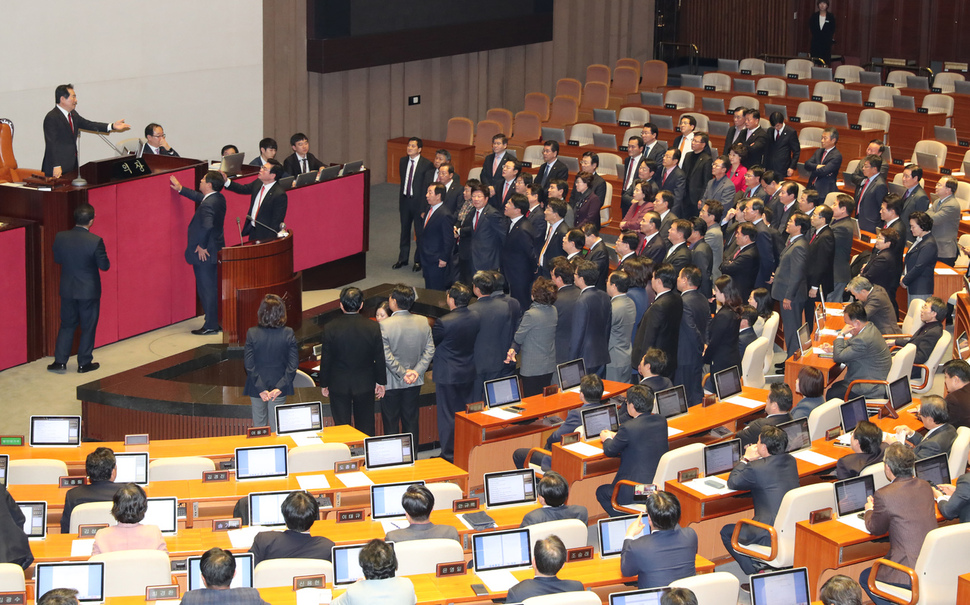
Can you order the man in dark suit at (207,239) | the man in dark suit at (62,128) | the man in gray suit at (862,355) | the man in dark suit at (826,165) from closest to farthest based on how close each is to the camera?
the man in gray suit at (862,355)
the man in dark suit at (207,239)
the man in dark suit at (62,128)
the man in dark suit at (826,165)

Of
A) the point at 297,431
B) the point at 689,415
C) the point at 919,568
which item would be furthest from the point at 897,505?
the point at 297,431

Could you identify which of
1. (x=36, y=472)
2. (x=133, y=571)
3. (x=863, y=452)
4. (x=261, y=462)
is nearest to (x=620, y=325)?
(x=863, y=452)

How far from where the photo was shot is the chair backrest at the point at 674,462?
6.83 metres

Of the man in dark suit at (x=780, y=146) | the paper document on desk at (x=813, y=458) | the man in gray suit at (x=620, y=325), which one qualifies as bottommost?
the paper document on desk at (x=813, y=458)

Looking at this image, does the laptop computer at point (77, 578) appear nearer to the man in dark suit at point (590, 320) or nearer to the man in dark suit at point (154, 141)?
the man in dark suit at point (590, 320)

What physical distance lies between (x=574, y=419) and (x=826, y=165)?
6415 mm

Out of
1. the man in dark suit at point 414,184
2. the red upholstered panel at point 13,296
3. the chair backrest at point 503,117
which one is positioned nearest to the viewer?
the red upholstered panel at point 13,296

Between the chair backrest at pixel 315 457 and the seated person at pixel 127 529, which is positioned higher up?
the chair backrest at pixel 315 457

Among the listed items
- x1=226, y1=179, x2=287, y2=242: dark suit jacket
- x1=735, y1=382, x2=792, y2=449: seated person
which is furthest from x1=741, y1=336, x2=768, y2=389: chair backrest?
x1=226, y1=179, x2=287, y2=242: dark suit jacket

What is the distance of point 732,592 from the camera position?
5.18m

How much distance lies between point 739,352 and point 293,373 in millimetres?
3494

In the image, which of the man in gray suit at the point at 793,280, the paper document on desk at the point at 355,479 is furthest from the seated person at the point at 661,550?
the man in gray suit at the point at 793,280

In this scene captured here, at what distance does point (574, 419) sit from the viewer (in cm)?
760

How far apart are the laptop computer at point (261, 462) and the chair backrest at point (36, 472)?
98cm
